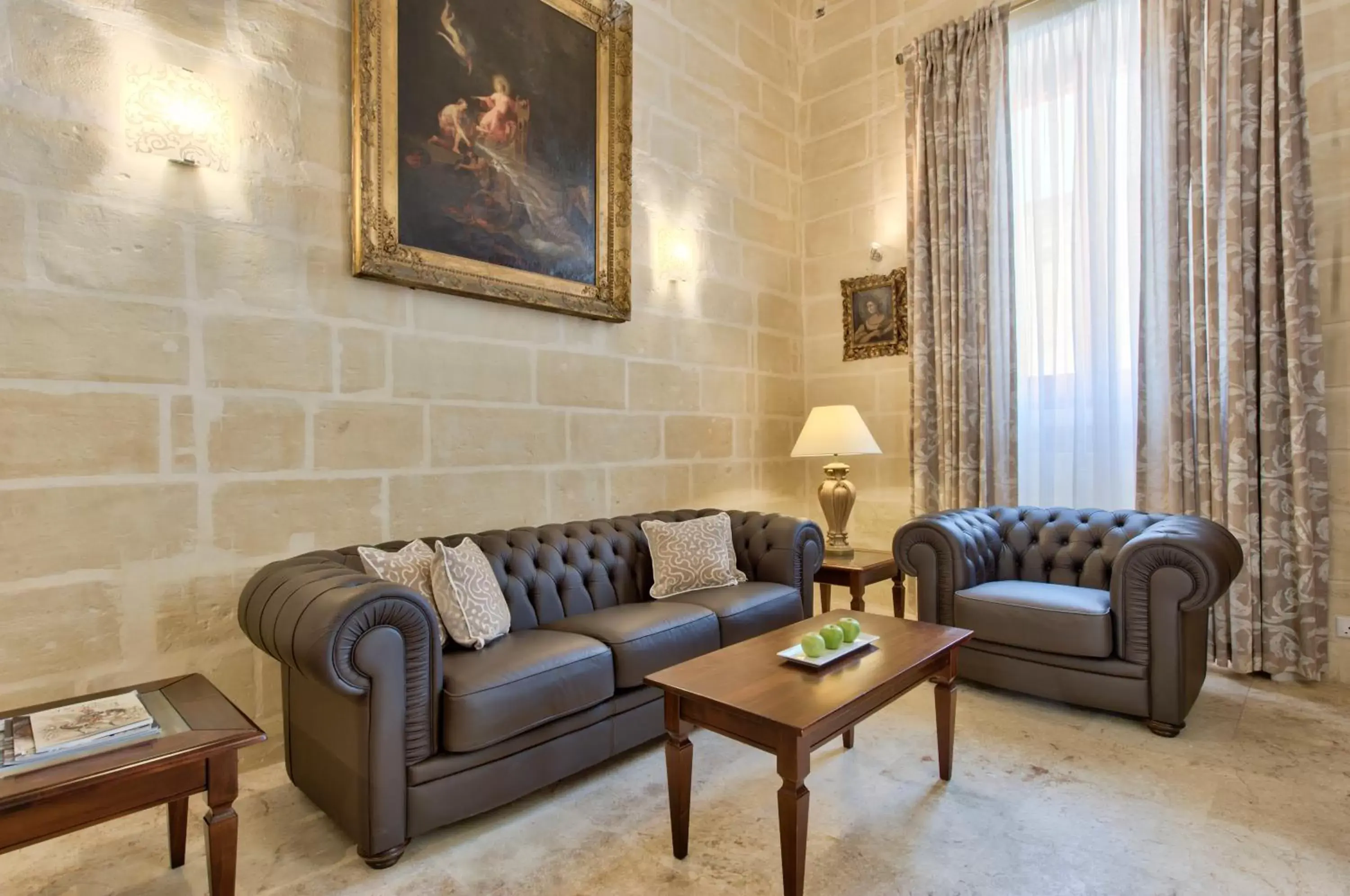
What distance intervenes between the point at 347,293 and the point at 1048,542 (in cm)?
348

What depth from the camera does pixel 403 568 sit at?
8.14 ft

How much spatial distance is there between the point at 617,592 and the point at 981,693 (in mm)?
1738

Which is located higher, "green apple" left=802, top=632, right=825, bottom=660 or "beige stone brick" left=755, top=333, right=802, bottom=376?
"beige stone brick" left=755, top=333, right=802, bottom=376

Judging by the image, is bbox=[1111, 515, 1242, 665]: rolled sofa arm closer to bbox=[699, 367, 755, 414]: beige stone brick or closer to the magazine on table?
bbox=[699, 367, 755, 414]: beige stone brick

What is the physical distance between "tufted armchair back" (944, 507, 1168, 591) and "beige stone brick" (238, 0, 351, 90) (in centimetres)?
337

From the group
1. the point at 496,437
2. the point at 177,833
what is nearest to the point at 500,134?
the point at 496,437

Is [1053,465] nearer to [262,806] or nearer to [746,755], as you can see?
[746,755]

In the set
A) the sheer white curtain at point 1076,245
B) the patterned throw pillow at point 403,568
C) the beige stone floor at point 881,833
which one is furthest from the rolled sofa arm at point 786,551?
the patterned throw pillow at point 403,568

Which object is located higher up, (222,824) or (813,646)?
(813,646)

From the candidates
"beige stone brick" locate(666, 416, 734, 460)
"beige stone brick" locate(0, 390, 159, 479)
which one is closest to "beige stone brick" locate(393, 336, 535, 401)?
"beige stone brick" locate(0, 390, 159, 479)

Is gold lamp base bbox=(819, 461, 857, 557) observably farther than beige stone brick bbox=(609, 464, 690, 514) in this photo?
Yes

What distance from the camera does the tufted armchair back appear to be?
341 cm

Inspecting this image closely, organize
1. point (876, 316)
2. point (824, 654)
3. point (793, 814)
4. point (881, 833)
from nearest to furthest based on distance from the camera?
point (793, 814) < point (881, 833) < point (824, 654) < point (876, 316)

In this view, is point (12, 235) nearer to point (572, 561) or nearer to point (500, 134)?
point (500, 134)
